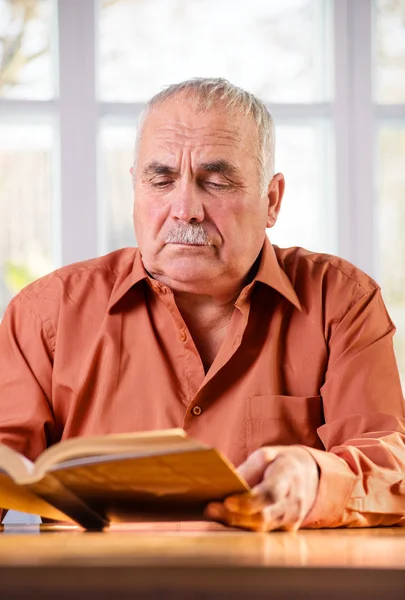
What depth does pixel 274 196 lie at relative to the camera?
6.78 feet

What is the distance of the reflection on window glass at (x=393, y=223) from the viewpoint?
4.16 meters

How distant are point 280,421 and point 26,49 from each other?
2.80 m

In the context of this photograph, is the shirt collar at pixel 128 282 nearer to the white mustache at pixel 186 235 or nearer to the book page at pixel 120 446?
the white mustache at pixel 186 235

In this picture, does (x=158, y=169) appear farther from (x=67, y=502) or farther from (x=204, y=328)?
(x=67, y=502)

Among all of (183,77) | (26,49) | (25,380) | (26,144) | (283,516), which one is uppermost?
(26,49)

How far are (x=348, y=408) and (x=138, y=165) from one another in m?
0.68

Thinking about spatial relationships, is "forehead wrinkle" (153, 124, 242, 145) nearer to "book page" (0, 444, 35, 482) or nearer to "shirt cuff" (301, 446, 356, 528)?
"shirt cuff" (301, 446, 356, 528)

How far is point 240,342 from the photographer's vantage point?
182 centimetres

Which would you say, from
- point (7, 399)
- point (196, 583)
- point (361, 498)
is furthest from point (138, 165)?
point (196, 583)

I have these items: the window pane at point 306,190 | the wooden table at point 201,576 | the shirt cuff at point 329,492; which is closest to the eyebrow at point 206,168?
the shirt cuff at point 329,492

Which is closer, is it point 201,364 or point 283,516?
point 283,516

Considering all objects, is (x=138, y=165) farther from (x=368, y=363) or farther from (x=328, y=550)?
(x=328, y=550)

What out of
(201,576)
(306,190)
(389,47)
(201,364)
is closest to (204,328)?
(201,364)

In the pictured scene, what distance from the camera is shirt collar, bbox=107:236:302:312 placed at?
6.18ft
